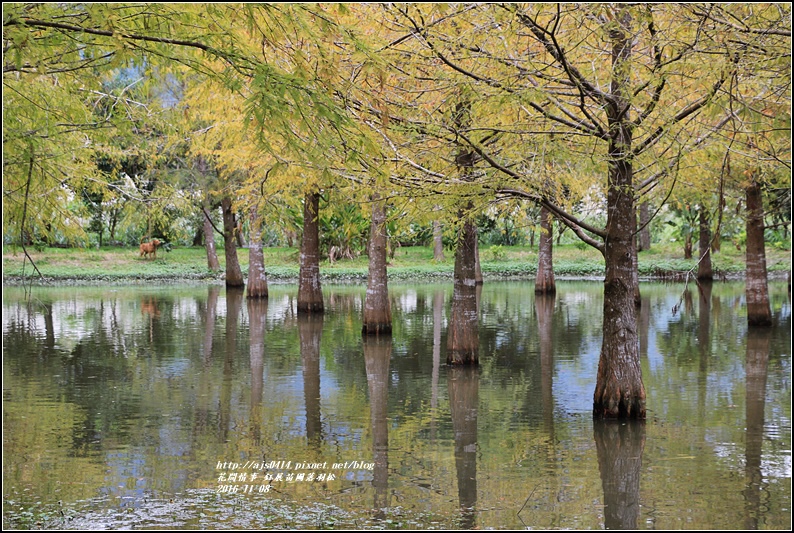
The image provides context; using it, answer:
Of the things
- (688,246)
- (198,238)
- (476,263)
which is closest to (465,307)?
(476,263)

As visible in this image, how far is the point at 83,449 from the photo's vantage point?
34.1 ft

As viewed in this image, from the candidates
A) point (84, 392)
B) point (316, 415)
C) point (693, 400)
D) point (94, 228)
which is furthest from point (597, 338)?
point (94, 228)

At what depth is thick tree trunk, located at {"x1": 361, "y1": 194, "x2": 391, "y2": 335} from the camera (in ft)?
70.3

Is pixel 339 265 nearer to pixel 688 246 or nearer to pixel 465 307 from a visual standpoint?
pixel 688 246

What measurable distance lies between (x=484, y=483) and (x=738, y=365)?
9963 millimetres

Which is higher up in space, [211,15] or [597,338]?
[211,15]

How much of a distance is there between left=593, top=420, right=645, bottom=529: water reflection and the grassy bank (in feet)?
113

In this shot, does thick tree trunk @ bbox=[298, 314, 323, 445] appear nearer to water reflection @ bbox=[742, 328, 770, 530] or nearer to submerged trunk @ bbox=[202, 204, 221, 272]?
water reflection @ bbox=[742, 328, 770, 530]

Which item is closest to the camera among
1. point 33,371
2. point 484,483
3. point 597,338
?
point 484,483

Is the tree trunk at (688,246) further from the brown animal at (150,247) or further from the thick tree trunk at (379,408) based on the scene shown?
the thick tree trunk at (379,408)

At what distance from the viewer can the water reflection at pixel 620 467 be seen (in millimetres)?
8133

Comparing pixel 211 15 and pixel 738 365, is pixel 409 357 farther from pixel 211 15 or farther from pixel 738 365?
pixel 211 15

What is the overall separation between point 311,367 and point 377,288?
15.8 feet

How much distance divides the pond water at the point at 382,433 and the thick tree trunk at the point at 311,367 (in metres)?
0.06
